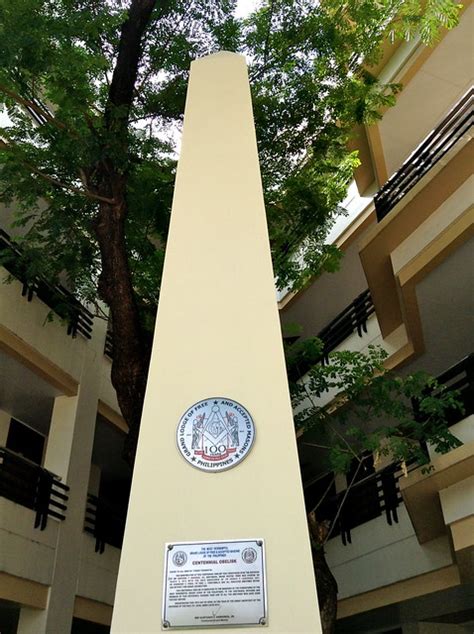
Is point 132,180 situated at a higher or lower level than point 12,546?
higher

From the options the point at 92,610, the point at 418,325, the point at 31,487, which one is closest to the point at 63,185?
the point at 31,487

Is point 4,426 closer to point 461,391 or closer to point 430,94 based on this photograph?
point 461,391

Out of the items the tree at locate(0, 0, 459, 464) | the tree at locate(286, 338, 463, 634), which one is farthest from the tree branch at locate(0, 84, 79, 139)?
the tree at locate(286, 338, 463, 634)

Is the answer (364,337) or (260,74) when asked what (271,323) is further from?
(364,337)

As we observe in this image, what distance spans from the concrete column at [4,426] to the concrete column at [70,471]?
0.94m

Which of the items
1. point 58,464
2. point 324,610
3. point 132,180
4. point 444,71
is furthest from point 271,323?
Result: point 444,71

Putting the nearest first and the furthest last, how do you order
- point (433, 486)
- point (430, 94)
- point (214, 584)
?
point (214, 584) < point (433, 486) < point (430, 94)

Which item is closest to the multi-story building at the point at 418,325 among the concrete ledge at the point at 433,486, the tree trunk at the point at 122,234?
the concrete ledge at the point at 433,486

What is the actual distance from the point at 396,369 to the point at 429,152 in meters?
3.36

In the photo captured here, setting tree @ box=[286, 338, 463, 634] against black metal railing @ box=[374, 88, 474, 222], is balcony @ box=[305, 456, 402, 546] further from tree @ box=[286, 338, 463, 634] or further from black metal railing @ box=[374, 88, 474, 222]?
black metal railing @ box=[374, 88, 474, 222]

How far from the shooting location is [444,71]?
964 centimetres

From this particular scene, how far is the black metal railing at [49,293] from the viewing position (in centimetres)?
863

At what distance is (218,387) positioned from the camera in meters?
4.20

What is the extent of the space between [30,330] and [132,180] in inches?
104
